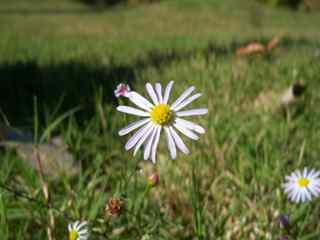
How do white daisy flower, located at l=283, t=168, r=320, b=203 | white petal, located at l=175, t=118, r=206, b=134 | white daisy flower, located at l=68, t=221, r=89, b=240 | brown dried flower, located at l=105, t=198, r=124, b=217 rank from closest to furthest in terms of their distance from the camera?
white petal, located at l=175, t=118, r=206, b=134
brown dried flower, located at l=105, t=198, r=124, b=217
white daisy flower, located at l=68, t=221, r=89, b=240
white daisy flower, located at l=283, t=168, r=320, b=203

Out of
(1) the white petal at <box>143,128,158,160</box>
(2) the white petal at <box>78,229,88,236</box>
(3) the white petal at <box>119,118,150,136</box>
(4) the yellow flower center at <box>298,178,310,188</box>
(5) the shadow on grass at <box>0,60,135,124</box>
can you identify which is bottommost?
(2) the white petal at <box>78,229,88,236</box>

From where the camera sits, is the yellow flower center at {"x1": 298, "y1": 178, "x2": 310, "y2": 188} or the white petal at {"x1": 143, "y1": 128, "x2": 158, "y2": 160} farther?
the yellow flower center at {"x1": 298, "y1": 178, "x2": 310, "y2": 188}

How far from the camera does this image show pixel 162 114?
961 mm

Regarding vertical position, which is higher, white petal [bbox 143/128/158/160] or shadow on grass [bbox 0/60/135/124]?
shadow on grass [bbox 0/60/135/124]

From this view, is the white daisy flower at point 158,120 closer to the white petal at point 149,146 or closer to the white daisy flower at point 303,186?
the white petal at point 149,146

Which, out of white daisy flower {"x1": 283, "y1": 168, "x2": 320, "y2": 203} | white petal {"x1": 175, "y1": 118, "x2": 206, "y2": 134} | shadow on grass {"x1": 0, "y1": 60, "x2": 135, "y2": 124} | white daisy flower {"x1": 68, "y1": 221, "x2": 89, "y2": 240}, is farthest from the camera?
shadow on grass {"x1": 0, "y1": 60, "x2": 135, "y2": 124}

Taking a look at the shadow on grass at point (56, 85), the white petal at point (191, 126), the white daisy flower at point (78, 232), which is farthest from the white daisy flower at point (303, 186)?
the shadow on grass at point (56, 85)

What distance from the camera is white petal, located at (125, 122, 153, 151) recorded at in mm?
898

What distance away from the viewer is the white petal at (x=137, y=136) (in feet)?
2.95

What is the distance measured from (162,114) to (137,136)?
81 millimetres

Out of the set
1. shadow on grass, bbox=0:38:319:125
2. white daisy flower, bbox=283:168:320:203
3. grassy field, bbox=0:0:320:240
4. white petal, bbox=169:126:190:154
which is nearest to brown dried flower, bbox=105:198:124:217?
grassy field, bbox=0:0:320:240

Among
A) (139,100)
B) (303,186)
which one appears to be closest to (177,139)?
(139,100)

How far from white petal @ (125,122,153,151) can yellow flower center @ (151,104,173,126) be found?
3 centimetres

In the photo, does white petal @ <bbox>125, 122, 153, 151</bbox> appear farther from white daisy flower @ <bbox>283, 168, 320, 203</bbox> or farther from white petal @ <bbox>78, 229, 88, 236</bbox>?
white daisy flower @ <bbox>283, 168, 320, 203</bbox>
